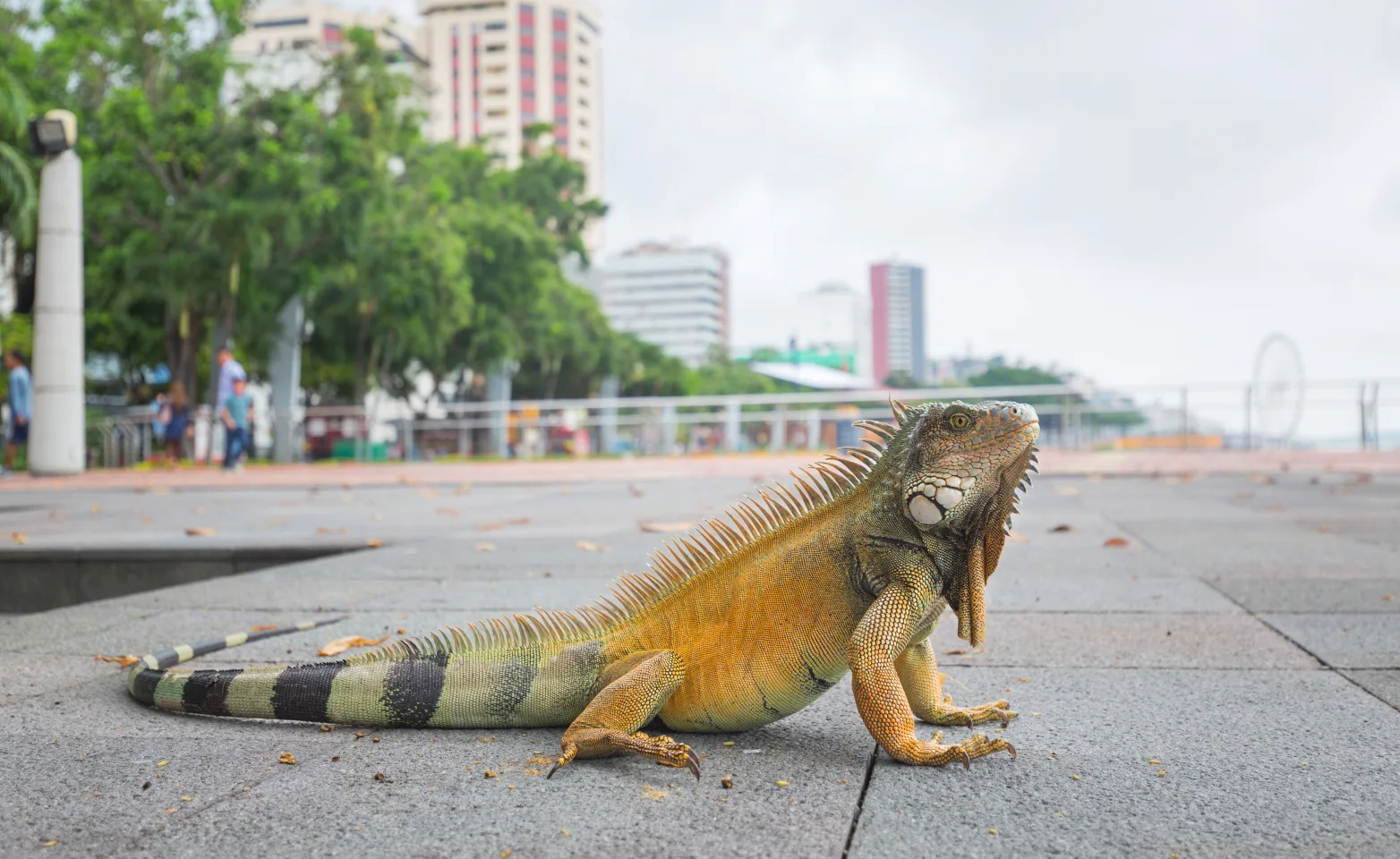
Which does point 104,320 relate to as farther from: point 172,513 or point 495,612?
point 495,612

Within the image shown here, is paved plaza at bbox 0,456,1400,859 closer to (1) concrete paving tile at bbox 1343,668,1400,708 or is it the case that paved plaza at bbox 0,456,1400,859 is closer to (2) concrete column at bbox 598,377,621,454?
(1) concrete paving tile at bbox 1343,668,1400,708

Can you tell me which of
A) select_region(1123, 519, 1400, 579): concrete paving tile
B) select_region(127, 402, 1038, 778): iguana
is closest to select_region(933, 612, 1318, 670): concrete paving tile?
select_region(127, 402, 1038, 778): iguana

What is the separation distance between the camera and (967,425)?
2.56m

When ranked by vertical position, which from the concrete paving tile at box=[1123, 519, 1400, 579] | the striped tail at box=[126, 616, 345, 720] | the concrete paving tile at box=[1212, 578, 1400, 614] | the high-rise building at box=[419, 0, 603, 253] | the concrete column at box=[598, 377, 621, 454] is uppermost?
the high-rise building at box=[419, 0, 603, 253]

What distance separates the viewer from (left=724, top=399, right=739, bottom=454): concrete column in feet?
84.0

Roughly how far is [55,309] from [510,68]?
110 m

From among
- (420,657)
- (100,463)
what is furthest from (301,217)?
(420,657)

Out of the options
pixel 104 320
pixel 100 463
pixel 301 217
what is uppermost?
pixel 301 217

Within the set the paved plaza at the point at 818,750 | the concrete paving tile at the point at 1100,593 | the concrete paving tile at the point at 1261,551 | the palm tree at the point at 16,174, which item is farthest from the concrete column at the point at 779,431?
the concrete paving tile at the point at 1100,593

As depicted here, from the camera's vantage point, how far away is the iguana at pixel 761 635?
2580mm

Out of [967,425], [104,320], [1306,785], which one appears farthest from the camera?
[104,320]

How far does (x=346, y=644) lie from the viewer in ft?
12.7

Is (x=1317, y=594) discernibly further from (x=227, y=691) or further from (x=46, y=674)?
(x=46, y=674)

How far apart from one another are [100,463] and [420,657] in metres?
26.2
